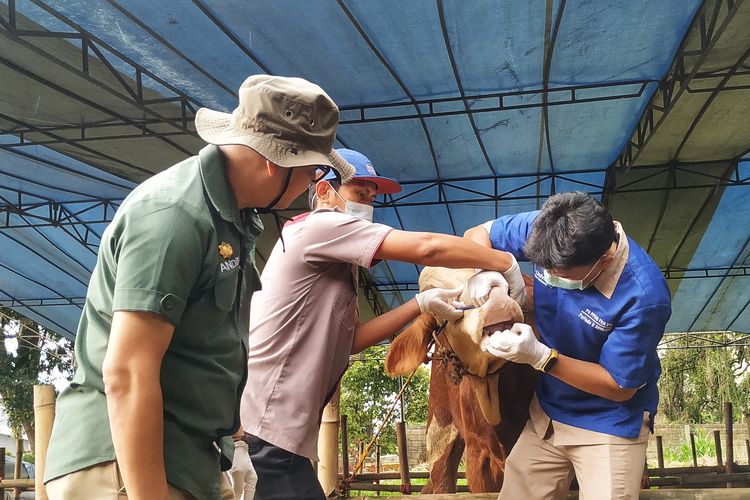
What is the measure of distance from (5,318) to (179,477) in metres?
19.0

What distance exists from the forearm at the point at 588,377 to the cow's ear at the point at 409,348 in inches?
26.5

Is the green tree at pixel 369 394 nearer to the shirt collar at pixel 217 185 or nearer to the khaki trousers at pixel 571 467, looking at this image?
the khaki trousers at pixel 571 467

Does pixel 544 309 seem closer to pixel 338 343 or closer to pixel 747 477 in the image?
pixel 338 343

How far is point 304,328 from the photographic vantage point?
233cm

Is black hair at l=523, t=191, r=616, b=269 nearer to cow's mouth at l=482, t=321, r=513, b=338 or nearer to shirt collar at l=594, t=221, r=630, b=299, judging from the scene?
shirt collar at l=594, t=221, r=630, b=299

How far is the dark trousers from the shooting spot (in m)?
2.25

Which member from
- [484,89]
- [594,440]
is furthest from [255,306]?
[484,89]

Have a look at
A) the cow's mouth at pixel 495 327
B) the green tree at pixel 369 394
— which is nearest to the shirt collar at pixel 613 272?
the cow's mouth at pixel 495 327

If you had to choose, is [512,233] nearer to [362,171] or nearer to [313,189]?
[362,171]

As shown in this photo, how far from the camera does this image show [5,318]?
1845cm

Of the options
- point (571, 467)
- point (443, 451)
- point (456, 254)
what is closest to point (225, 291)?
point (456, 254)

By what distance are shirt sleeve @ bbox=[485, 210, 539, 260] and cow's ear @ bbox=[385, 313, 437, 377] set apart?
1.56ft

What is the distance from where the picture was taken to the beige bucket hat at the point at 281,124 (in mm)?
1634

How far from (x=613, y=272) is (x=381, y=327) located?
890mm
